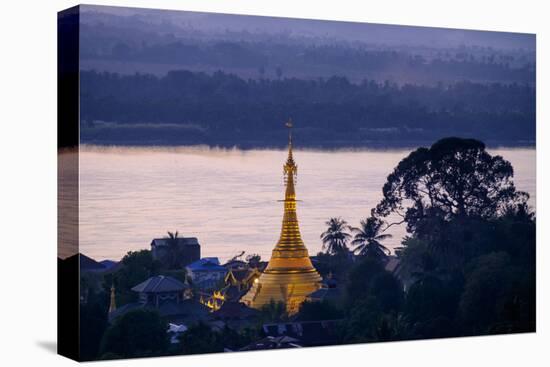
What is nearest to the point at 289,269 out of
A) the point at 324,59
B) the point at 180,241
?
the point at 180,241

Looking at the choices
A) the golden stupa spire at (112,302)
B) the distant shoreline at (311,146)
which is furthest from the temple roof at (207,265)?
the distant shoreline at (311,146)

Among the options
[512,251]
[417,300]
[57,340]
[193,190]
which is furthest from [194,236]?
[512,251]

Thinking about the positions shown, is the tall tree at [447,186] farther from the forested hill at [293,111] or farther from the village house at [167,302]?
the village house at [167,302]

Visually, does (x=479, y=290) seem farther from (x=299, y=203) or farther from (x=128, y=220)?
(x=128, y=220)

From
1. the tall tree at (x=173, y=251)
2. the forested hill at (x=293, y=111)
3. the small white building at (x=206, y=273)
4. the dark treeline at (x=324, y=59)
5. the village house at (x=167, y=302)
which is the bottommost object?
the village house at (x=167, y=302)

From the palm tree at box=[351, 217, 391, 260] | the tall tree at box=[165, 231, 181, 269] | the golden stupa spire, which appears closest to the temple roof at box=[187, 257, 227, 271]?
the tall tree at box=[165, 231, 181, 269]

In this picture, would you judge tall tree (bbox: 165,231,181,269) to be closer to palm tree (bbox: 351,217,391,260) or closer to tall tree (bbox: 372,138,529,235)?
palm tree (bbox: 351,217,391,260)
